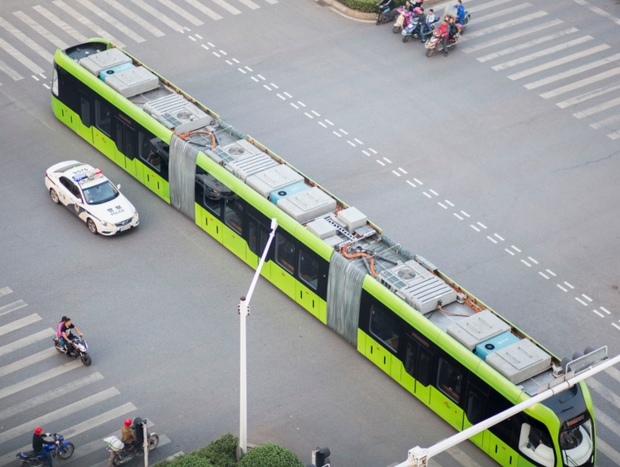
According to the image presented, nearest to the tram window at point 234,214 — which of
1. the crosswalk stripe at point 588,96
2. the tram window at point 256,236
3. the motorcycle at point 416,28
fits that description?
the tram window at point 256,236

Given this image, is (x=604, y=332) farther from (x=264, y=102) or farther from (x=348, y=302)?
(x=264, y=102)

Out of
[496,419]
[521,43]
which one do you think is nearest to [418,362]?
[496,419]

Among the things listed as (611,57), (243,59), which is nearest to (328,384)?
(243,59)

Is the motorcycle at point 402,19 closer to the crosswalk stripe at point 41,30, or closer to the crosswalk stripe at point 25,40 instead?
the crosswalk stripe at point 41,30

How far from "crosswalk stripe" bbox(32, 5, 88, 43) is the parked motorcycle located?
13.1 m

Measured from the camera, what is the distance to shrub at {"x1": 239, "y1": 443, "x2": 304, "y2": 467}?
92.1ft

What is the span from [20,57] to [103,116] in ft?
26.3

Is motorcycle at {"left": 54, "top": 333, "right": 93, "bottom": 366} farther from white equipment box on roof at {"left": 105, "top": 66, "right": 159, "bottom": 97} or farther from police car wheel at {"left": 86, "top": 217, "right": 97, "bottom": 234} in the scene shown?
white equipment box on roof at {"left": 105, "top": 66, "right": 159, "bottom": 97}

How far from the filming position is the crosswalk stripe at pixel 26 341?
3375cm

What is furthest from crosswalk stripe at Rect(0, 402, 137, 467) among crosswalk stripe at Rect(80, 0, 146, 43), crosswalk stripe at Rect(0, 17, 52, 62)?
crosswalk stripe at Rect(80, 0, 146, 43)

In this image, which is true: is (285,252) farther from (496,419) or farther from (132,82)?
(496,419)

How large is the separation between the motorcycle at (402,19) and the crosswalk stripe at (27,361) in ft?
71.8

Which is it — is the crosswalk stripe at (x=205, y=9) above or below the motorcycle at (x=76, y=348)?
above

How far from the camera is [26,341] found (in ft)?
112
